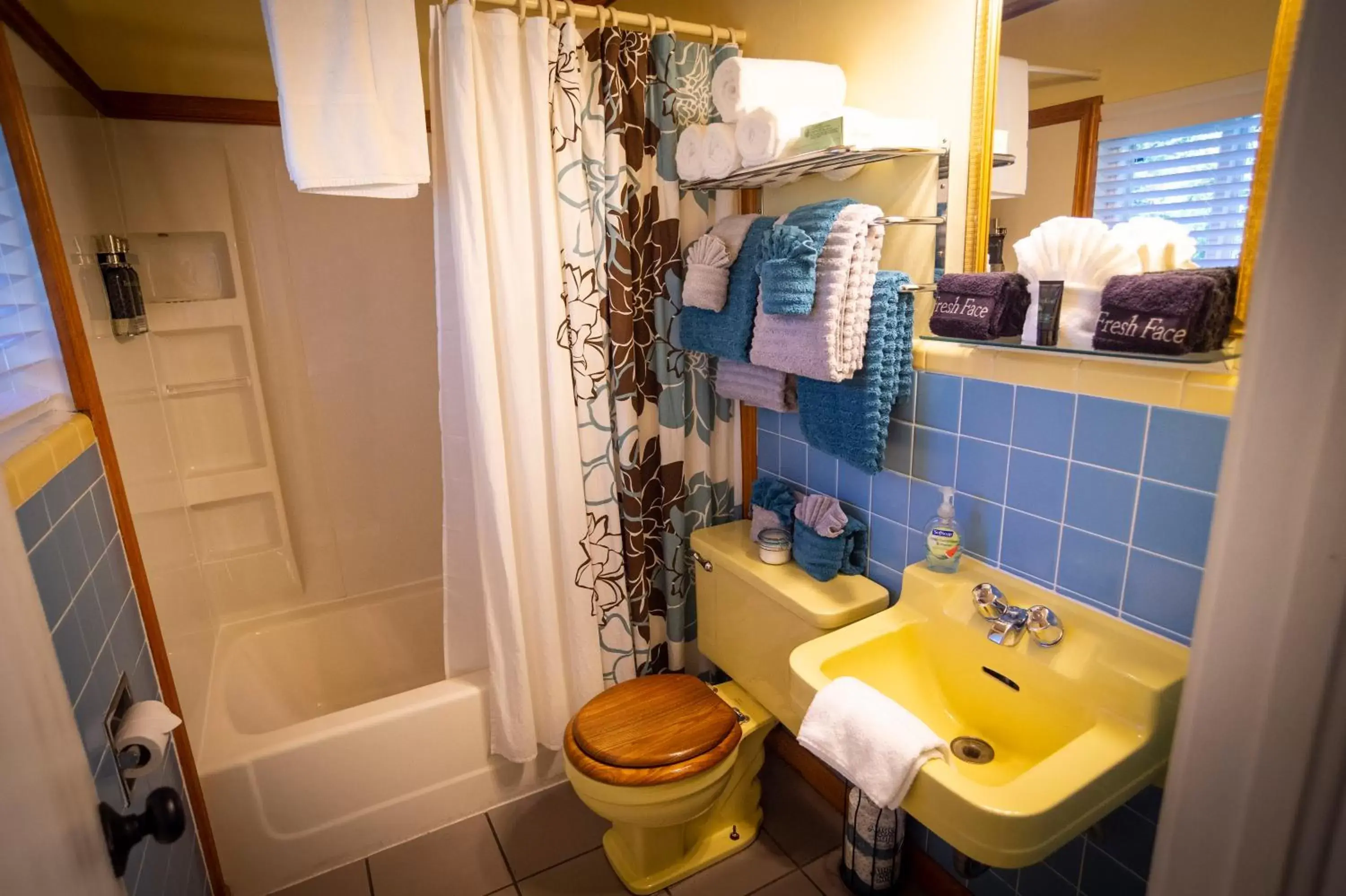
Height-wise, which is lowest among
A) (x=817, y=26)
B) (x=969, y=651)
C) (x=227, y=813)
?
(x=227, y=813)

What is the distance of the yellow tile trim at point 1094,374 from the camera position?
103 centimetres

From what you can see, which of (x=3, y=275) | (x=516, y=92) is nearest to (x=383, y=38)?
(x=516, y=92)

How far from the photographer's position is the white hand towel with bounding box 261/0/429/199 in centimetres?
128

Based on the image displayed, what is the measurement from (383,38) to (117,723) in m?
1.25

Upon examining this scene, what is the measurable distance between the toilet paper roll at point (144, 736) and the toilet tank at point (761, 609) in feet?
3.43

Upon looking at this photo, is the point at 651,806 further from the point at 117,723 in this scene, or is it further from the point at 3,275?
the point at 3,275

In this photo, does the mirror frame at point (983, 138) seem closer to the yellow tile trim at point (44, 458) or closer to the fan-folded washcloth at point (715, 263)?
the fan-folded washcloth at point (715, 263)

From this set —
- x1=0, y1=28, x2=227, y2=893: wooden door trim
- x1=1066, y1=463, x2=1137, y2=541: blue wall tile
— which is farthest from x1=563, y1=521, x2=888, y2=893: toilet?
x1=0, y1=28, x2=227, y2=893: wooden door trim

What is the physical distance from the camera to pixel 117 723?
1121mm

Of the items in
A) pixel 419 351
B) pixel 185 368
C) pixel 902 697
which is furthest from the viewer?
pixel 419 351

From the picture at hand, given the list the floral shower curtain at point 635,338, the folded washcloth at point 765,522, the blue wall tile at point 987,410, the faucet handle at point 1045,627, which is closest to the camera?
the faucet handle at point 1045,627

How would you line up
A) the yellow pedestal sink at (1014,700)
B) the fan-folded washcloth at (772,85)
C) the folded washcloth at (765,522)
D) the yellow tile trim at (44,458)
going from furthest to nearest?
the folded washcloth at (765,522) < the fan-folded washcloth at (772,85) < the yellow pedestal sink at (1014,700) < the yellow tile trim at (44,458)

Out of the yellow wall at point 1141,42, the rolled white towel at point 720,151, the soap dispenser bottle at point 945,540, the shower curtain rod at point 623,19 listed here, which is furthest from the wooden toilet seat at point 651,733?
the shower curtain rod at point 623,19

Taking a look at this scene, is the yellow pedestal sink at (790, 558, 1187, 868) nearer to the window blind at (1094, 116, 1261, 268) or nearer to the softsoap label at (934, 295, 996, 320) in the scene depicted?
the softsoap label at (934, 295, 996, 320)
